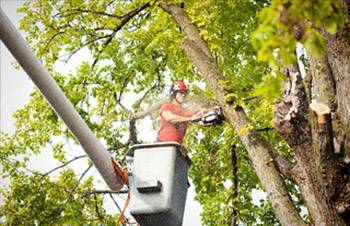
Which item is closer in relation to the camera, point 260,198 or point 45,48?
point 45,48

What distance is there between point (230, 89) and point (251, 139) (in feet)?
2.16

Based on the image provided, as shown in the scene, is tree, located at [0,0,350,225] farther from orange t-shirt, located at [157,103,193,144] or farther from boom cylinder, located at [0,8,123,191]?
boom cylinder, located at [0,8,123,191]

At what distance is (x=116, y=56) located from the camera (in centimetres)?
875

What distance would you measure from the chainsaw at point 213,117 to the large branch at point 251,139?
0.10m

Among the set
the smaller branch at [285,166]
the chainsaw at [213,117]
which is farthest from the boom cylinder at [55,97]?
the smaller branch at [285,166]

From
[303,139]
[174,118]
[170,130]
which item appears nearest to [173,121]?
[174,118]

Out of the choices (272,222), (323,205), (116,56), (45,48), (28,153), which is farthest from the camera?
(28,153)

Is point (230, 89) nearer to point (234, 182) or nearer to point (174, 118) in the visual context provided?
point (174, 118)

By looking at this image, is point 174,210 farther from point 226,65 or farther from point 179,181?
point 226,65

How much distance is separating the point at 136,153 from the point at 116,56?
4.34 meters

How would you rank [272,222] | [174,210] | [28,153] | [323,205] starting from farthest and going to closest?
[28,153] → [272,222] → [174,210] → [323,205]

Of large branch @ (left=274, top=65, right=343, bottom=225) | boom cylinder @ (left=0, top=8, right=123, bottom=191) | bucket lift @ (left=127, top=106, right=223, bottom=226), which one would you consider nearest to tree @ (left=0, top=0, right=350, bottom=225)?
large branch @ (left=274, top=65, right=343, bottom=225)

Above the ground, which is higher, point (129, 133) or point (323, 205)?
point (129, 133)

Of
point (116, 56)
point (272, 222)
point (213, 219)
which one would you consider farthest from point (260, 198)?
point (116, 56)
